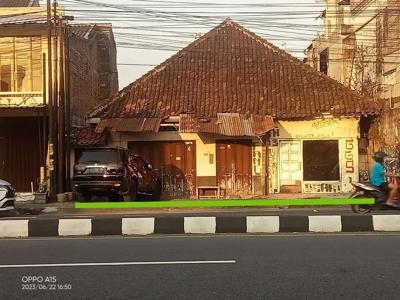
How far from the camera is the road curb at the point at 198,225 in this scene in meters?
10.4

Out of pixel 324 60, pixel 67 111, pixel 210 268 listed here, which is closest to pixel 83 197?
pixel 67 111

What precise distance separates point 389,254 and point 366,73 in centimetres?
2372

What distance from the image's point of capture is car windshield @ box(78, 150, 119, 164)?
17.5 metres

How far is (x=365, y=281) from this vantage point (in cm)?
648

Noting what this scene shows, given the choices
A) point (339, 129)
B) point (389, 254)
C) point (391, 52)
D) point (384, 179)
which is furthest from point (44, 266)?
point (391, 52)

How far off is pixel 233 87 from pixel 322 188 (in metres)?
5.17

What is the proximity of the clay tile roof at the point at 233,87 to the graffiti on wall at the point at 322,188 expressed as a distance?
2652 millimetres

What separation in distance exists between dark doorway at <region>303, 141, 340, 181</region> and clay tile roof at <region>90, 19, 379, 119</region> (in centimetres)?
127

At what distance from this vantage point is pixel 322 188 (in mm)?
21797

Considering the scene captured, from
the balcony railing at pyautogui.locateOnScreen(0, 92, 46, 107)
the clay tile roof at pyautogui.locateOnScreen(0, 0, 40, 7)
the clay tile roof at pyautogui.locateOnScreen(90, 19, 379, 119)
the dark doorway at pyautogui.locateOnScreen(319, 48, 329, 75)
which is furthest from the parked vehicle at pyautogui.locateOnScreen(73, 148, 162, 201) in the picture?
the dark doorway at pyautogui.locateOnScreen(319, 48, 329, 75)

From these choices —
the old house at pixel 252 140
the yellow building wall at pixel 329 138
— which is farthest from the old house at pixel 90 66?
the yellow building wall at pixel 329 138

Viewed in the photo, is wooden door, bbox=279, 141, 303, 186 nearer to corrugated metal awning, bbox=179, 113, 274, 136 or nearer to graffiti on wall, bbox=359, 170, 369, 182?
corrugated metal awning, bbox=179, 113, 274, 136

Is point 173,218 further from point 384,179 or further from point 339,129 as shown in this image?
point 339,129

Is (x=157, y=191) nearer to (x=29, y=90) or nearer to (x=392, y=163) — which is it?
(x=29, y=90)
